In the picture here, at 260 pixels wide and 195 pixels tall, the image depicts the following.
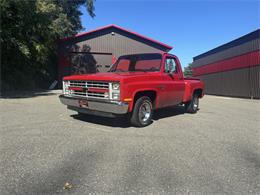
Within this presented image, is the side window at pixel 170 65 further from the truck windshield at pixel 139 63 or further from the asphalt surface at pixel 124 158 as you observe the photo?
the asphalt surface at pixel 124 158

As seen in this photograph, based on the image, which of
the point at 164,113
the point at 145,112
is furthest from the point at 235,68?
the point at 145,112

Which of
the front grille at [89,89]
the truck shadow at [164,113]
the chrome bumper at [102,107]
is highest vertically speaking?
the front grille at [89,89]

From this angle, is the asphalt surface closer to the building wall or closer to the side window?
the side window

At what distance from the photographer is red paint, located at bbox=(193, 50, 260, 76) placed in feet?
64.4

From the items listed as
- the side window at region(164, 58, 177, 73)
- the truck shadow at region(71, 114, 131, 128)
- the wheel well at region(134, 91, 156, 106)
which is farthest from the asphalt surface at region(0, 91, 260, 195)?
the side window at region(164, 58, 177, 73)

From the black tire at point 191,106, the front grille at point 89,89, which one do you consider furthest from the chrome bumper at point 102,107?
the black tire at point 191,106

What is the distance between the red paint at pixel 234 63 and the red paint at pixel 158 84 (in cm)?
1307

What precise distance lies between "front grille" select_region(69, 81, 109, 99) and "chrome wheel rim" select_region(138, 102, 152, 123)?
1.12 meters

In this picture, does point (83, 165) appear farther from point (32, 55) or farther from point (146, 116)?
point (32, 55)

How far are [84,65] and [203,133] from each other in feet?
56.9

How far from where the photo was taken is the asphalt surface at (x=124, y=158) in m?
3.03

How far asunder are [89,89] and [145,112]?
1634 mm

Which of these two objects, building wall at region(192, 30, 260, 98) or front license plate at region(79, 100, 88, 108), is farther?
building wall at region(192, 30, 260, 98)

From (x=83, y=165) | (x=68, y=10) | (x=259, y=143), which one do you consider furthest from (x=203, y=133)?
(x=68, y=10)
